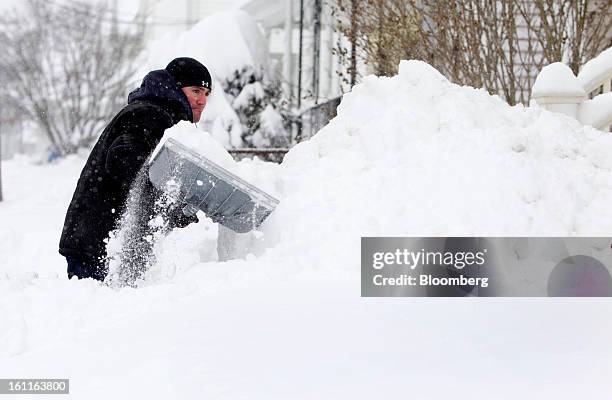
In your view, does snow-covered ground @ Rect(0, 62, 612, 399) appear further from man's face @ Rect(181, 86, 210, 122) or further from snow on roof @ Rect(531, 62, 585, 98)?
snow on roof @ Rect(531, 62, 585, 98)

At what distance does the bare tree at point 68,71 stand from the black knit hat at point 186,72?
61.1 ft

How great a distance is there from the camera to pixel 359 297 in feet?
9.56

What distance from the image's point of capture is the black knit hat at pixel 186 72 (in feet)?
12.2

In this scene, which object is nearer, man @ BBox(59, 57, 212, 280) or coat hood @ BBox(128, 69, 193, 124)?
man @ BBox(59, 57, 212, 280)

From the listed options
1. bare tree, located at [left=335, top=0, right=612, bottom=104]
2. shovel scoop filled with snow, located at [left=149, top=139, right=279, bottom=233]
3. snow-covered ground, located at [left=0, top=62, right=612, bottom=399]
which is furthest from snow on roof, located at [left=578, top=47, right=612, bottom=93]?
shovel scoop filled with snow, located at [left=149, top=139, right=279, bottom=233]

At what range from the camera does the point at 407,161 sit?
145 inches

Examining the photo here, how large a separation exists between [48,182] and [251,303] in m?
14.2

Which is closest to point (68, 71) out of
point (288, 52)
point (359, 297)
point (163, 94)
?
point (288, 52)

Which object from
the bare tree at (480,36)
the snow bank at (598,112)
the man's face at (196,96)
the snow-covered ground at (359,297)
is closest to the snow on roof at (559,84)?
the snow bank at (598,112)

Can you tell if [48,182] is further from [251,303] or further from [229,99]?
[251,303]

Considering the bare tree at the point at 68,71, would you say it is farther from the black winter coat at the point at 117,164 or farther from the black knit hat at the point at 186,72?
the black winter coat at the point at 117,164

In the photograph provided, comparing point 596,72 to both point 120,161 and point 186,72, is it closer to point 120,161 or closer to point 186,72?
point 186,72

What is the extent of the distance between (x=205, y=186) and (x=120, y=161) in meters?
0.45

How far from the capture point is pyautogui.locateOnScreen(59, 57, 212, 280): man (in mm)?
→ 3361
